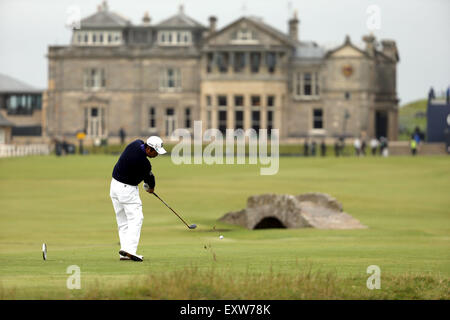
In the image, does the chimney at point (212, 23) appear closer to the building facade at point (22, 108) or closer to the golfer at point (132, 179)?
the building facade at point (22, 108)

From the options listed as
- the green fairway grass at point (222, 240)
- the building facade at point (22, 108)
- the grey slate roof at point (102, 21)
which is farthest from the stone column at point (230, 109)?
the green fairway grass at point (222, 240)

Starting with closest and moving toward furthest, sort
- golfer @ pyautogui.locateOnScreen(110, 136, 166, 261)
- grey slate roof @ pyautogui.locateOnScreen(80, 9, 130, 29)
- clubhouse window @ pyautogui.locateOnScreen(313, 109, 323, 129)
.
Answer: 1. golfer @ pyautogui.locateOnScreen(110, 136, 166, 261)
2. clubhouse window @ pyautogui.locateOnScreen(313, 109, 323, 129)
3. grey slate roof @ pyautogui.locateOnScreen(80, 9, 130, 29)

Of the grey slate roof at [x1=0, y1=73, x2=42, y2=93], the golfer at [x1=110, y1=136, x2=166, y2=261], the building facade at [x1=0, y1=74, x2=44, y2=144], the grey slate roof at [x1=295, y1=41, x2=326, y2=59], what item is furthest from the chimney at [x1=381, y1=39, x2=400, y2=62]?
the golfer at [x1=110, y1=136, x2=166, y2=261]

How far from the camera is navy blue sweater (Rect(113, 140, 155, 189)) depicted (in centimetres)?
1762

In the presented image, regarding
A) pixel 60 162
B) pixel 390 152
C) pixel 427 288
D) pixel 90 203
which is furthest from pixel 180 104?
pixel 427 288

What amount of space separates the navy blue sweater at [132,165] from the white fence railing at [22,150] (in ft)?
225

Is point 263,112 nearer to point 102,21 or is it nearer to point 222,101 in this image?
point 222,101

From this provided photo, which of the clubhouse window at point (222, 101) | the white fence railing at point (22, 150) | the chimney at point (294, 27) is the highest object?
the chimney at point (294, 27)

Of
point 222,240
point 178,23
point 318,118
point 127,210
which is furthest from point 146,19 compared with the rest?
point 127,210

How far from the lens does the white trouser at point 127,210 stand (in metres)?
17.7

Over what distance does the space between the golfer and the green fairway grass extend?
0.68 meters

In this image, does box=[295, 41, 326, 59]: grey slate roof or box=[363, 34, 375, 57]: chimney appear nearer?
box=[363, 34, 375, 57]: chimney

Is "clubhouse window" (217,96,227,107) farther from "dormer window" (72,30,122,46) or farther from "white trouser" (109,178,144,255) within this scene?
"white trouser" (109,178,144,255)

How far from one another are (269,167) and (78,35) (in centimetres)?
4348
